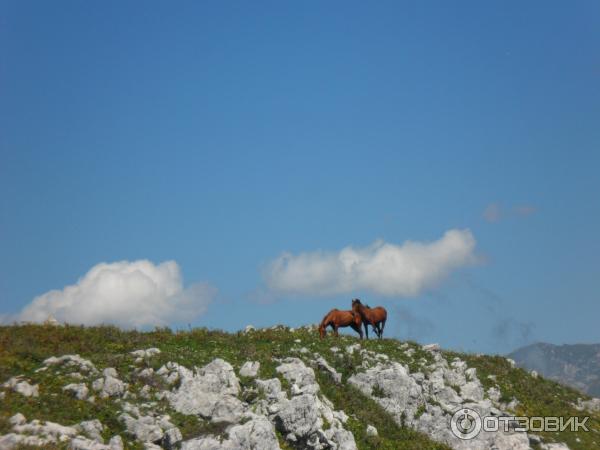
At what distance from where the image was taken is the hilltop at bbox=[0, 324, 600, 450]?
79.7 feet

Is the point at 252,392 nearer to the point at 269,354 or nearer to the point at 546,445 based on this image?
the point at 269,354

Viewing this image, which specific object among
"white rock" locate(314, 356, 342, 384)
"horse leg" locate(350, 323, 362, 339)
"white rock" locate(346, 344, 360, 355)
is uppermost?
"horse leg" locate(350, 323, 362, 339)

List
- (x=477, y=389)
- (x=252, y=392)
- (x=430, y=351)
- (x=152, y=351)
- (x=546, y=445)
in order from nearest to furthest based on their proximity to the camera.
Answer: (x=252, y=392), (x=152, y=351), (x=546, y=445), (x=477, y=389), (x=430, y=351)

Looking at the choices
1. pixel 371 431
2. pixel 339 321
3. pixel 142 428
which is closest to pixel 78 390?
pixel 142 428

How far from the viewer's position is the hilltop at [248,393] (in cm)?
2430

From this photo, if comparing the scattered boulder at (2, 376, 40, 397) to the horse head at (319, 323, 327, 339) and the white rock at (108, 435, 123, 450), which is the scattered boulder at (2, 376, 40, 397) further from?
the horse head at (319, 323, 327, 339)

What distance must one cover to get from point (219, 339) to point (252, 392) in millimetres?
9285

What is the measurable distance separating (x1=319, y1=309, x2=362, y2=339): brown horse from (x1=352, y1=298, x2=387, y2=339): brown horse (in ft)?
2.71

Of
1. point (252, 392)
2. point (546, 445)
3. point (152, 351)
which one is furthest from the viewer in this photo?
point (546, 445)

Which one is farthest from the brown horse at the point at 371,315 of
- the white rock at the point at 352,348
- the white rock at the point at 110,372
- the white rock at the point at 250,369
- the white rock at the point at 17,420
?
the white rock at the point at 17,420

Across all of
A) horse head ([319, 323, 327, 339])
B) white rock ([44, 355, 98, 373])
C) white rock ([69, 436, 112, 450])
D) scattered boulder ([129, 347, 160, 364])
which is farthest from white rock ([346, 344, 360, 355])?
white rock ([69, 436, 112, 450])

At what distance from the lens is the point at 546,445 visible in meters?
33.5

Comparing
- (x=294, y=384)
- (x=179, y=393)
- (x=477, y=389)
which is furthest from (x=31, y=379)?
(x=477, y=389)

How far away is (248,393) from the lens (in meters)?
28.4
